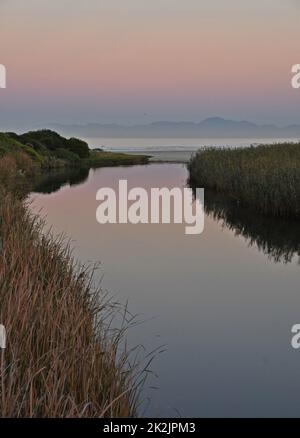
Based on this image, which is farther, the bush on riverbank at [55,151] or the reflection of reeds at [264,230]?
the bush on riverbank at [55,151]

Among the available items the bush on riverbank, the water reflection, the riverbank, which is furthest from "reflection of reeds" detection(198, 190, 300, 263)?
the bush on riverbank

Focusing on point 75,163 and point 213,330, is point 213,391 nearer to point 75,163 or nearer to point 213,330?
point 213,330

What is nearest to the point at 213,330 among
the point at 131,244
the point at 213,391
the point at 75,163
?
the point at 213,391

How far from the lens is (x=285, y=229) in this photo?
11906 mm

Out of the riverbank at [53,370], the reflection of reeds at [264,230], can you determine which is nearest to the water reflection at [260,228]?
the reflection of reeds at [264,230]

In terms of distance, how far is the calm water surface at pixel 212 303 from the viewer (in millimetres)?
4859

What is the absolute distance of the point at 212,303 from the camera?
7523 millimetres

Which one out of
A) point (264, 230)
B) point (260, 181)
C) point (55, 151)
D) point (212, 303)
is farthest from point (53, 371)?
point (55, 151)

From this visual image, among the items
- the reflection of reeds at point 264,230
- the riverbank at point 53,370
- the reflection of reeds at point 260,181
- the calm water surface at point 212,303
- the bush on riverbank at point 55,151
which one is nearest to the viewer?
the riverbank at point 53,370

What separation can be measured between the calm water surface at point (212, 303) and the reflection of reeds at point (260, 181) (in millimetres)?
517

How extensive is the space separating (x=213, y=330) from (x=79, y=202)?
1320 cm

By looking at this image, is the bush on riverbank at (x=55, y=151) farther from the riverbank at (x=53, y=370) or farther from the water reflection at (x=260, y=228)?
the riverbank at (x=53, y=370)

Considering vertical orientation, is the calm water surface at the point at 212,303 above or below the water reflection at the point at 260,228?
below

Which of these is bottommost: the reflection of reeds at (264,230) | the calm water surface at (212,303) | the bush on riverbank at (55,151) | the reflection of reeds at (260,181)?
the calm water surface at (212,303)
